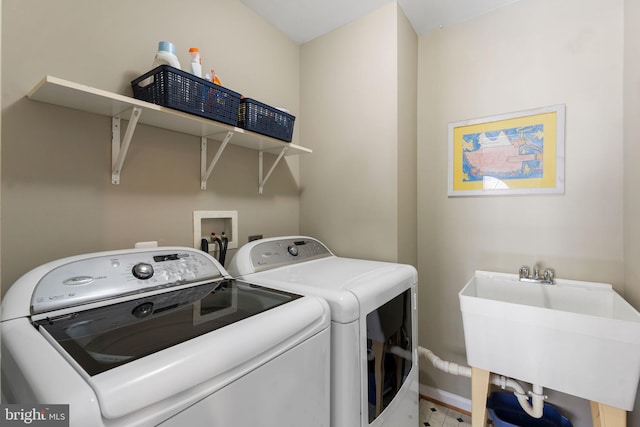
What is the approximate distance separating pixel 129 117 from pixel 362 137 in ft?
4.32

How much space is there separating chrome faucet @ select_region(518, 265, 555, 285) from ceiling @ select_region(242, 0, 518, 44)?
1.69 meters

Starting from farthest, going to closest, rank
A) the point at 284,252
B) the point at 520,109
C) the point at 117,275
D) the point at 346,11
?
the point at 346,11 → the point at 520,109 → the point at 284,252 → the point at 117,275

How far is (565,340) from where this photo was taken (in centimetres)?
119

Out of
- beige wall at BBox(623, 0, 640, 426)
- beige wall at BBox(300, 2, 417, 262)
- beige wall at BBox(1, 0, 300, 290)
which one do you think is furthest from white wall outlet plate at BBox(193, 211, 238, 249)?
beige wall at BBox(623, 0, 640, 426)

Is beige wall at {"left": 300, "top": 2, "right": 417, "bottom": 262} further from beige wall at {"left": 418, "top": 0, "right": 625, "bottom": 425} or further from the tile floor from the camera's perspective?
the tile floor

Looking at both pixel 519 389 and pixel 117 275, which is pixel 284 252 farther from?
pixel 519 389

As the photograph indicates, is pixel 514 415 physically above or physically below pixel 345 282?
below

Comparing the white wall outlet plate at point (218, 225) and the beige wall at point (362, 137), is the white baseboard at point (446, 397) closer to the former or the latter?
the beige wall at point (362, 137)

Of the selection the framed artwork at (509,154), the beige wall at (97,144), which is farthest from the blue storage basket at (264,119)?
the framed artwork at (509,154)

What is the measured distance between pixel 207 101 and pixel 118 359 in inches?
40.6

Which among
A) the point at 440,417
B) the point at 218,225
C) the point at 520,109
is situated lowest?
the point at 440,417

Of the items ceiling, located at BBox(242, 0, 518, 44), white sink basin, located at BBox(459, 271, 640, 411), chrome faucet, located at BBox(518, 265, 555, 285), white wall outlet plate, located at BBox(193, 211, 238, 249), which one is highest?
ceiling, located at BBox(242, 0, 518, 44)

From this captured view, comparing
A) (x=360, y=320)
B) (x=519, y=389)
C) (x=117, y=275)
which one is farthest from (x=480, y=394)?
(x=117, y=275)

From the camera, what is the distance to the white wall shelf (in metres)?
0.95
